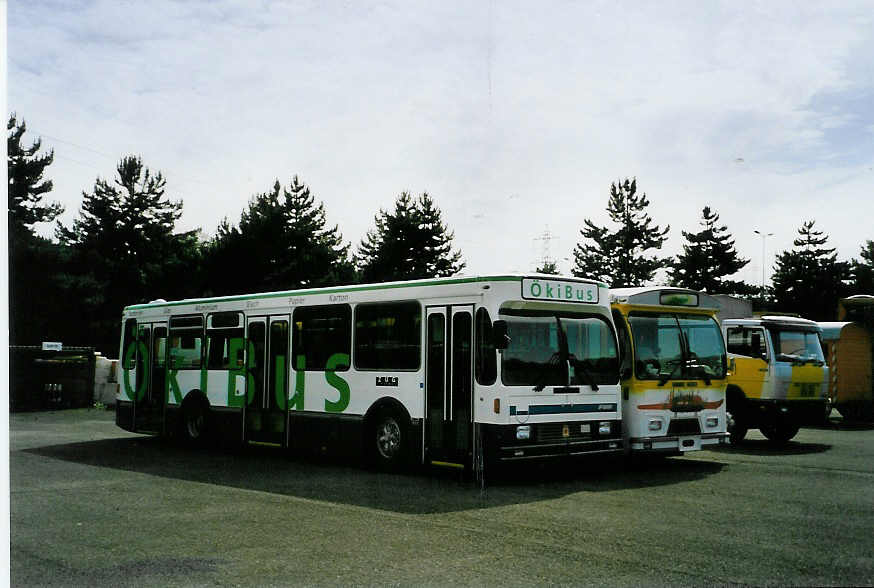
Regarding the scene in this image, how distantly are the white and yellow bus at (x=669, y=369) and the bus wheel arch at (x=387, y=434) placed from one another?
3.08 meters

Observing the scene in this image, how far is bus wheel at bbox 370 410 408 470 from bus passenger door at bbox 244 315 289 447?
7.14ft

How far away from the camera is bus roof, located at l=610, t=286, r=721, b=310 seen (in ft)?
42.1

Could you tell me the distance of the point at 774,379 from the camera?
53.4ft

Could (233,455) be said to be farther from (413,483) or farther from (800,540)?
(800,540)

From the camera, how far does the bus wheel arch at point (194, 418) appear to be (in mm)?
15930

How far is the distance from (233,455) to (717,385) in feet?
25.7

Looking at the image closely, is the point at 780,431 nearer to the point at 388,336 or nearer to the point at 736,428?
the point at 736,428

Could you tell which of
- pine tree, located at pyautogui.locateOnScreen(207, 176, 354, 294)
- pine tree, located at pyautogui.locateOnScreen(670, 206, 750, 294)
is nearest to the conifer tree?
pine tree, located at pyautogui.locateOnScreen(207, 176, 354, 294)

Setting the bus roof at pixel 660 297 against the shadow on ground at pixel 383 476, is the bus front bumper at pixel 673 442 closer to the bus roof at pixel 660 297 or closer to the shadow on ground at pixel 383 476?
the shadow on ground at pixel 383 476

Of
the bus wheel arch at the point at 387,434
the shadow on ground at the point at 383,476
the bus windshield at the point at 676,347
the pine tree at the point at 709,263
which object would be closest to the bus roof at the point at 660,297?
the bus windshield at the point at 676,347

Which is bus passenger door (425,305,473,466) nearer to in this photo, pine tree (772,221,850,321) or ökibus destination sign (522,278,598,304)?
ökibus destination sign (522,278,598,304)

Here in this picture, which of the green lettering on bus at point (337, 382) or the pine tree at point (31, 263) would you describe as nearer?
the green lettering on bus at point (337, 382)

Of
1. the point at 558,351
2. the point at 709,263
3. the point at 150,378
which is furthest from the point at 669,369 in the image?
the point at 709,263

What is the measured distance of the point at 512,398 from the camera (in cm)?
1084
